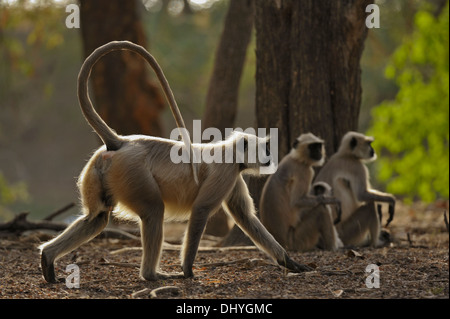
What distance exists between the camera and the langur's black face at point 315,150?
19.2 ft

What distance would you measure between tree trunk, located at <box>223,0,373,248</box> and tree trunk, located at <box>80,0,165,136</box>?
410 cm

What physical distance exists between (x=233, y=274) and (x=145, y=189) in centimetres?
88

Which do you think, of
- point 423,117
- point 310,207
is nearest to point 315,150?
point 310,207

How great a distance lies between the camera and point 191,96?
21328mm

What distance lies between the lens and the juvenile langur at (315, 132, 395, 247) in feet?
20.5

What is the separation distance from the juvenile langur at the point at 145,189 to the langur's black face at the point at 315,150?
1.43 m

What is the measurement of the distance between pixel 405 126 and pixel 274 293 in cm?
662

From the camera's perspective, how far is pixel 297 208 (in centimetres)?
593

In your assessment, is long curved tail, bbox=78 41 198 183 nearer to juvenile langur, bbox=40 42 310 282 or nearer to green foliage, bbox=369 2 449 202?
juvenile langur, bbox=40 42 310 282

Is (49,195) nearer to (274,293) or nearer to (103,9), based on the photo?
(103,9)

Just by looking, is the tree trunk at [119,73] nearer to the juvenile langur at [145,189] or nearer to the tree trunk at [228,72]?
the tree trunk at [228,72]

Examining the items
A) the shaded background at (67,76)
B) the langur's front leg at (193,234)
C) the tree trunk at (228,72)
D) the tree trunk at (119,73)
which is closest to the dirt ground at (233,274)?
the langur's front leg at (193,234)

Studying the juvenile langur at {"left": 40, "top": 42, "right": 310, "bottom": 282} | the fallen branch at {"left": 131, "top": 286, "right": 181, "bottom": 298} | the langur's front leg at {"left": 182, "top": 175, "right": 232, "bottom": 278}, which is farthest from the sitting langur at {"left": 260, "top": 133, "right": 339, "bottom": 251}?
the fallen branch at {"left": 131, "top": 286, "right": 181, "bottom": 298}

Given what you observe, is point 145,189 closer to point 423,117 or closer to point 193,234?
point 193,234
